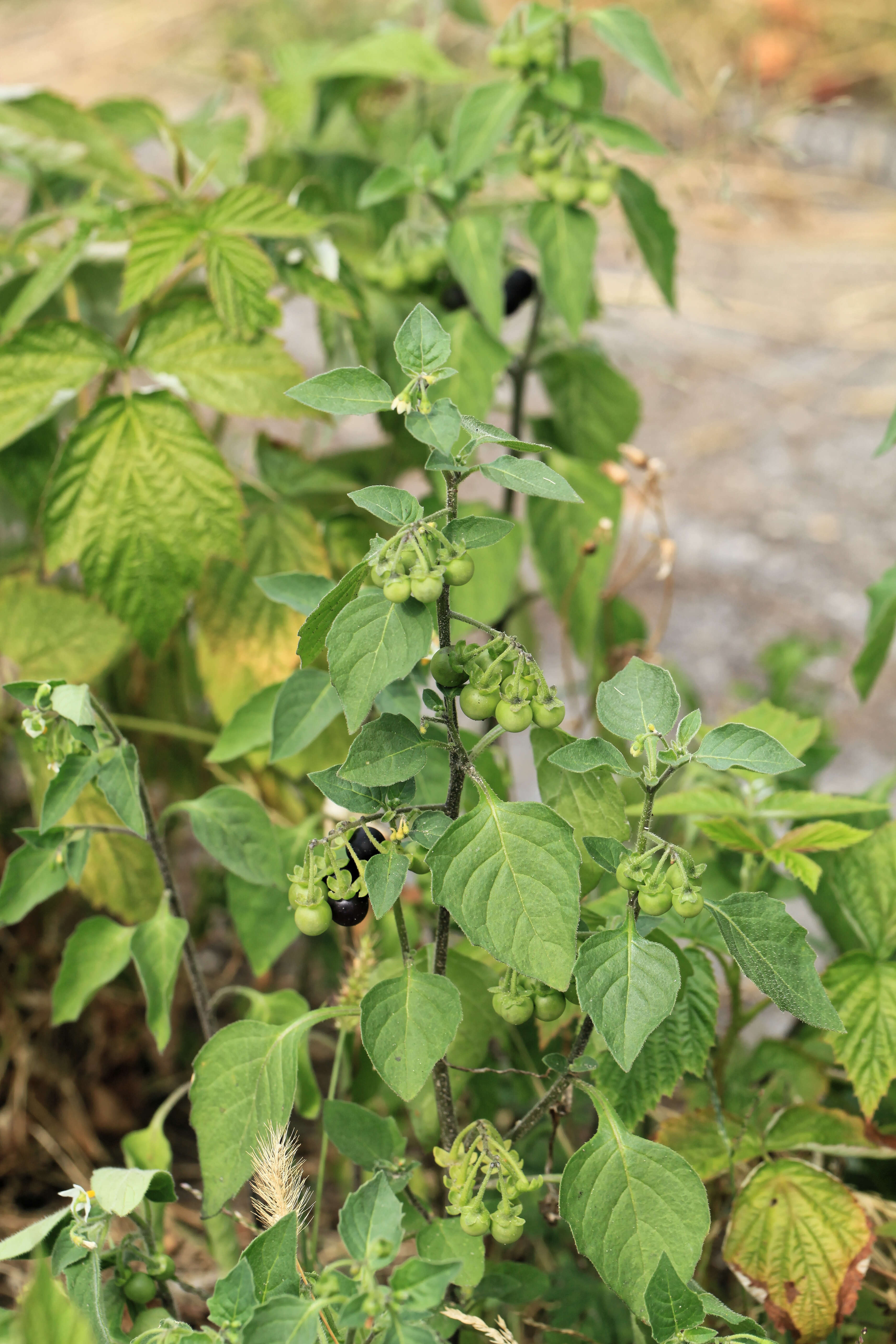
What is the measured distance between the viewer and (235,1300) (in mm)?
628

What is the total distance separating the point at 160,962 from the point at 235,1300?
307 mm

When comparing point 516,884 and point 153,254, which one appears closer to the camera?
point 516,884

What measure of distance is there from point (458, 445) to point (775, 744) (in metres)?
0.60

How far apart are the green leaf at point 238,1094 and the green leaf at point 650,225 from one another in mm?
824

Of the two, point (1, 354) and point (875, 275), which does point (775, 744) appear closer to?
point (1, 354)

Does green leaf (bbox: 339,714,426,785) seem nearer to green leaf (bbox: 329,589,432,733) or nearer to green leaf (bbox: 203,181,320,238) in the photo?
green leaf (bbox: 329,589,432,733)

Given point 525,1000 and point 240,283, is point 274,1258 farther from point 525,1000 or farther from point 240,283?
point 240,283

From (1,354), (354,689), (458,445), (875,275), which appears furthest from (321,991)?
(875,275)

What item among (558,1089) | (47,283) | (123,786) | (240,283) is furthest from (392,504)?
(47,283)

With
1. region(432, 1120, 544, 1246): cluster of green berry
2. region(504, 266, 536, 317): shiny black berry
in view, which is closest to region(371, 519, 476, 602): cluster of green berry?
region(432, 1120, 544, 1246): cluster of green berry

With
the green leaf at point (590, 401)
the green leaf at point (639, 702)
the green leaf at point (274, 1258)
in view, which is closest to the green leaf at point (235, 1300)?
the green leaf at point (274, 1258)

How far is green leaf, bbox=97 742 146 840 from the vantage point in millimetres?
779

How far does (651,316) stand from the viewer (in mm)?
3244

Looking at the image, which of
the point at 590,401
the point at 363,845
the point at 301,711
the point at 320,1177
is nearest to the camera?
the point at 363,845
